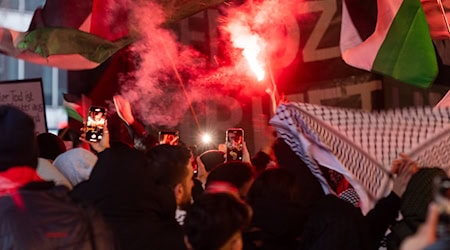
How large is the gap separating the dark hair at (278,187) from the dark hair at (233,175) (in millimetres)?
213

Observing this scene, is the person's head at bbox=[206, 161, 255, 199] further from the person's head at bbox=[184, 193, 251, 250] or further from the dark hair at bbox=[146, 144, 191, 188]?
the person's head at bbox=[184, 193, 251, 250]

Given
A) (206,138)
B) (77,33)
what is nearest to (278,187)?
(77,33)

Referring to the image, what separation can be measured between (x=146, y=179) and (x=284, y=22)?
6.47 metres

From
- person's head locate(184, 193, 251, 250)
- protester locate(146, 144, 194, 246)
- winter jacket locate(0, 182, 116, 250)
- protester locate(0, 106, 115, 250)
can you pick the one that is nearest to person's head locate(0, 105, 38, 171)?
protester locate(0, 106, 115, 250)

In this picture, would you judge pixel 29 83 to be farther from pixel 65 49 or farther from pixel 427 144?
pixel 427 144

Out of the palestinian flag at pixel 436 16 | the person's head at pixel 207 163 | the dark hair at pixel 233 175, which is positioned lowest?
the person's head at pixel 207 163

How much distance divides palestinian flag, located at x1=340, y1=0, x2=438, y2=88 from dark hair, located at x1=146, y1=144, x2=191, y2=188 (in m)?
2.57

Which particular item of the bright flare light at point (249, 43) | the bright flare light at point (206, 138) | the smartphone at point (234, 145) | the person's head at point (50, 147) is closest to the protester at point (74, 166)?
the person's head at point (50, 147)

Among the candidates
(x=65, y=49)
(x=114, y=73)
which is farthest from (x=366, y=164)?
(x=114, y=73)

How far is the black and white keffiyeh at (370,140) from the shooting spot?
3.52 metres

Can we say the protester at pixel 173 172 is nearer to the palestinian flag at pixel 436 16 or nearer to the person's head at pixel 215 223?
the person's head at pixel 215 223

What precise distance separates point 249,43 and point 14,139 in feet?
22.3

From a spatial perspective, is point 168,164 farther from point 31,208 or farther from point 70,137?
→ point 70,137

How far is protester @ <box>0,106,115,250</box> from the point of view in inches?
105
